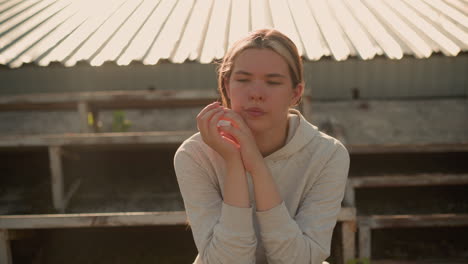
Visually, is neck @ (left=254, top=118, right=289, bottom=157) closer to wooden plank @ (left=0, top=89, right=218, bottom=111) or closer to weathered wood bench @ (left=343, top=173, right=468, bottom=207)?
weathered wood bench @ (left=343, top=173, right=468, bottom=207)

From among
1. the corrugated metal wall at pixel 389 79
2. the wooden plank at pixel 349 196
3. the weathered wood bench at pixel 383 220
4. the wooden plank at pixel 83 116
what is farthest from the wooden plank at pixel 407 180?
the corrugated metal wall at pixel 389 79

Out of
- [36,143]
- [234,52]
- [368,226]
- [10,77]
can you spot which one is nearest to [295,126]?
[234,52]

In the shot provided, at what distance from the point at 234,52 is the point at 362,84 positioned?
926cm

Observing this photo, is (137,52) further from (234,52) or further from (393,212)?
(393,212)

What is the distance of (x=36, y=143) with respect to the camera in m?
4.07

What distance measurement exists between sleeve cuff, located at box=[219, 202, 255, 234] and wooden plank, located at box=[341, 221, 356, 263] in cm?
183

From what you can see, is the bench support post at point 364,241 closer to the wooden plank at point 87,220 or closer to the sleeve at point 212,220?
the wooden plank at point 87,220

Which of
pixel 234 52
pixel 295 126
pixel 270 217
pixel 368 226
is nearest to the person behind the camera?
pixel 270 217

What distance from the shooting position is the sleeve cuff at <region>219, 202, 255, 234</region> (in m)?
1.90

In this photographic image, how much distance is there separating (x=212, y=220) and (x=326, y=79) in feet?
30.0

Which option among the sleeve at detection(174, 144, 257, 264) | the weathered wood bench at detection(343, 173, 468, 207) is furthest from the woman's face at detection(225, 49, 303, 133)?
the weathered wood bench at detection(343, 173, 468, 207)

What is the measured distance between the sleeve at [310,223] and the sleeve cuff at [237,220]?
0.23 feet

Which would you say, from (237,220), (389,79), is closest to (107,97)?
(237,220)

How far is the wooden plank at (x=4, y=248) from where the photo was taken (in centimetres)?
353
